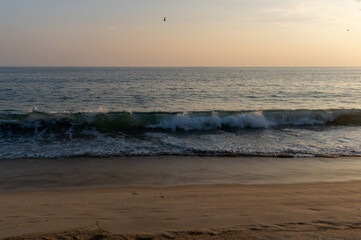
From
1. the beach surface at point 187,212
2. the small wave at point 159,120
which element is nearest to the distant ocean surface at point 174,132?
the small wave at point 159,120

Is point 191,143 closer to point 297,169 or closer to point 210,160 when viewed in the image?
point 210,160

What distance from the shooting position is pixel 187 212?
4887 mm

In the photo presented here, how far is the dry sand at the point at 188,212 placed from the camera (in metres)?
4.11

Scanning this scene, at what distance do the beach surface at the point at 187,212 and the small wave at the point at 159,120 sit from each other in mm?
8102

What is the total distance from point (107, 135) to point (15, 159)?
4.35 m

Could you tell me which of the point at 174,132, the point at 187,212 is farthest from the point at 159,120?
the point at 187,212

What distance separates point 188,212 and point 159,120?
11.0 metres

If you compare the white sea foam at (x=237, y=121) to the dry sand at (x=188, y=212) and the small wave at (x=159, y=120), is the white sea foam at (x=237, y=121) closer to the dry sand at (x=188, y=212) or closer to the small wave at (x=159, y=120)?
the small wave at (x=159, y=120)

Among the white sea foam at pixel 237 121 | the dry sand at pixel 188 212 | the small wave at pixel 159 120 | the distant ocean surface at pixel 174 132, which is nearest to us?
the dry sand at pixel 188 212

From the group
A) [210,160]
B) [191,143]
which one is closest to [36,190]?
[210,160]

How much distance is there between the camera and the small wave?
45.3ft

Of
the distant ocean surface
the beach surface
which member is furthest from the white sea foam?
the beach surface

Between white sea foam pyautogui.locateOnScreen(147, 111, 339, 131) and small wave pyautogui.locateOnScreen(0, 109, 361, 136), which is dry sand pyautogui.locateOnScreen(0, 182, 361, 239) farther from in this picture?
white sea foam pyautogui.locateOnScreen(147, 111, 339, 131)

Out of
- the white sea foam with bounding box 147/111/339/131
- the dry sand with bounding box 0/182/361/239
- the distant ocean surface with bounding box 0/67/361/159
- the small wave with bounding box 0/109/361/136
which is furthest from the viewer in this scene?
the white sea foam with bounding box 147/111/339/131
